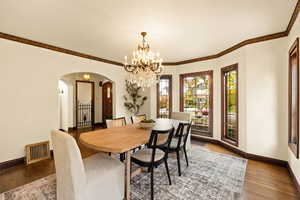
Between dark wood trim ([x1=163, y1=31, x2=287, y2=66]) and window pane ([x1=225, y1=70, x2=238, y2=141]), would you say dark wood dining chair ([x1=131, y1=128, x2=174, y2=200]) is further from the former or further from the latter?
dark wood trim ([x1=163, y1=31, x2=287, y2=66])

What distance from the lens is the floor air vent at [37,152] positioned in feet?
9.20

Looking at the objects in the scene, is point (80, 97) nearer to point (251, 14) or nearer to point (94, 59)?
point (94, 59)

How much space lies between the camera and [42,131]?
3.11 meters

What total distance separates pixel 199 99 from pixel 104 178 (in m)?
3.82

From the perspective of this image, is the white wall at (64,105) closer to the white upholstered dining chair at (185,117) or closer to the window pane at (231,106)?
the white upholstered dining chair at (185,117)

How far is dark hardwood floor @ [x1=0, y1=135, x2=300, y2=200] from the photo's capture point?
1.91 meters

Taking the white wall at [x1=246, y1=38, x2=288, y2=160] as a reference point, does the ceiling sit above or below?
above

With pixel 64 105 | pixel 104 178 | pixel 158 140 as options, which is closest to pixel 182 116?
pixel 158 140

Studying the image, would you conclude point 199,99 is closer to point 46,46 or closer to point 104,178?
point 104,178

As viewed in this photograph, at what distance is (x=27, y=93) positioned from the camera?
2887 mm

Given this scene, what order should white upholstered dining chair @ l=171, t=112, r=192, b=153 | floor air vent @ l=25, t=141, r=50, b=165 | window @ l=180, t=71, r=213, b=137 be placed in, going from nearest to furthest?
floor air vent @ l=25, t=141, r=50, b=165
white upholstered dining chair @ l=171, t=112, r=192, b=153
window @ l=180, t=71, r=213, b=137

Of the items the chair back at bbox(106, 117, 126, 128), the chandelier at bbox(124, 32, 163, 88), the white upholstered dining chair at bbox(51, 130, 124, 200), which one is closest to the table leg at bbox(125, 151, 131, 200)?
the white upholstered dining chair at bbox(51, 130, 124, 200)

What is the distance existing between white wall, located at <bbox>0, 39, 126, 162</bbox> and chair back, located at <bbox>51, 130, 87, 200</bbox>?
2.16m

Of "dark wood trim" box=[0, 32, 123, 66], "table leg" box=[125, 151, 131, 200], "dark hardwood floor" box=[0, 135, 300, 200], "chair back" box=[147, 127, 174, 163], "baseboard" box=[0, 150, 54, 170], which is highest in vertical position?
"dark wood trim" box=[0, 32, 123, 66]
